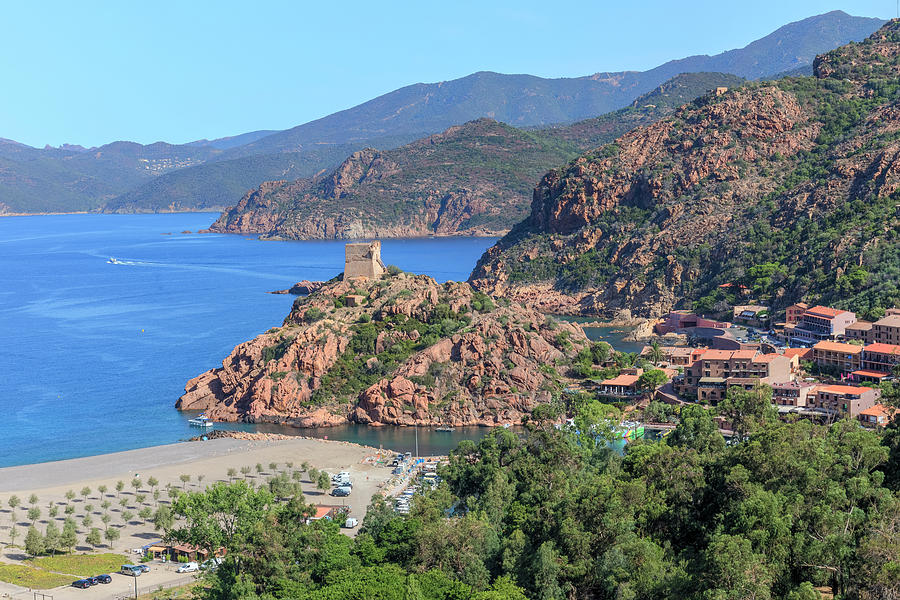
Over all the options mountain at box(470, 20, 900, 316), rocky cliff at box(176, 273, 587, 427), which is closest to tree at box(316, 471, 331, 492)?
rocky cliff at box(176, 273, 587, 427)

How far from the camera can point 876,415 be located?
53.1 meters

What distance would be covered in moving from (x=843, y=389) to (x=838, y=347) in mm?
9511

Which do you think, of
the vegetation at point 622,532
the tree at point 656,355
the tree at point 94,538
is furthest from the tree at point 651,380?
the tree at point 94,538

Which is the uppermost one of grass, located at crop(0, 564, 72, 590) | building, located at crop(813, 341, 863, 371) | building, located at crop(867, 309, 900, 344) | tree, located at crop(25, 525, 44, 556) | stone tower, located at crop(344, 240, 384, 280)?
stone tower, located at crop(344, 240, 384, 280)

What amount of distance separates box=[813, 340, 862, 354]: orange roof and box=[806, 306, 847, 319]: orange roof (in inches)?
200

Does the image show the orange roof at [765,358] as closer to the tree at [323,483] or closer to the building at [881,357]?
the building at [881,357]

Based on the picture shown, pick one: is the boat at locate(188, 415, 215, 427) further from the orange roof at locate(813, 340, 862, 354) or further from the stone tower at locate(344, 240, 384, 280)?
the orange roof at locate(813, 340, 862, 354)

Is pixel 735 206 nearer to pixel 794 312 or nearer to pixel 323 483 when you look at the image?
pixel 794 312

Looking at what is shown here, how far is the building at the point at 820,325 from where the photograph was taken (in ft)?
238

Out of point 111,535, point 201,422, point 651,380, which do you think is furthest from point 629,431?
point 201,422

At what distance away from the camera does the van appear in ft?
137

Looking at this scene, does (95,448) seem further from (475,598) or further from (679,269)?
(679,269)

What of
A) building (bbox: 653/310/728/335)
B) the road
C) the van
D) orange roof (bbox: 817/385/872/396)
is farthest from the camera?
building (bbox: 653/310/728/335)

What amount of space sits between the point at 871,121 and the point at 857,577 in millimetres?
91155
